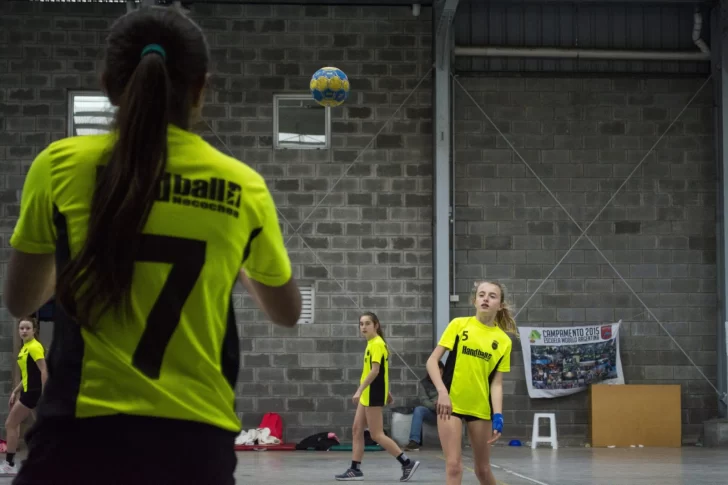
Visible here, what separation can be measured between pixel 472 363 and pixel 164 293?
20.7ft

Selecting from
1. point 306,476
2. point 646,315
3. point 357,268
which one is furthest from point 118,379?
point 646,315

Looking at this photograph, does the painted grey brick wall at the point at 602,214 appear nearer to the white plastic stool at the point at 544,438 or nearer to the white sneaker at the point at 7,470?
the white plastic stool at the point at 544,438

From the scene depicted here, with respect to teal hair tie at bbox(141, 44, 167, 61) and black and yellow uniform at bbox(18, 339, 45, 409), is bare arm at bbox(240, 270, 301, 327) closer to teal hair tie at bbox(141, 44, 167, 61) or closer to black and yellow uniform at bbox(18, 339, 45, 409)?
teal hair tie at bbox(141, 44, 167, 61)

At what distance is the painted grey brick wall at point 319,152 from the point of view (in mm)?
18203

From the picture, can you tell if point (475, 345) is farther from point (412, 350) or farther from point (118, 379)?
point (412, 350)

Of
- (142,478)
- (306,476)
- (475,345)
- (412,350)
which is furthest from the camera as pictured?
(412,350)

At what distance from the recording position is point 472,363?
8125 millimetres

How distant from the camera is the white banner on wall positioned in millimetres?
18219

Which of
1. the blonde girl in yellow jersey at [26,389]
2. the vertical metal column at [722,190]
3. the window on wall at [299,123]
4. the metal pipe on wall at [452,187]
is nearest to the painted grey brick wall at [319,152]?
the window on wall at [299,123]

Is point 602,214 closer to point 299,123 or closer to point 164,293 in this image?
point 299,123

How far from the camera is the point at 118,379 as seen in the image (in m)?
1.93

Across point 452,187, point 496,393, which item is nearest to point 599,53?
point 452,187

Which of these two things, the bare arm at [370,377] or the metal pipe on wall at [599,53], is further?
the metal pipe on wall at [599,53]

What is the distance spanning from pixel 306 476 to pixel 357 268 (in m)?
6.59
